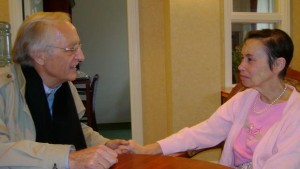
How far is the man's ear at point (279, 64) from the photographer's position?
1.48 m

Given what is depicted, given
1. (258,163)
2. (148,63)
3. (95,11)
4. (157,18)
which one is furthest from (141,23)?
(95,11)

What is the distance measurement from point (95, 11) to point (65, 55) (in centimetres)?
447

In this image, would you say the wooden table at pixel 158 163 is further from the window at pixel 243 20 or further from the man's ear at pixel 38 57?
the window at pixel 243 20

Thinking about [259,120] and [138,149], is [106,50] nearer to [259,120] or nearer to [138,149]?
[138,149]

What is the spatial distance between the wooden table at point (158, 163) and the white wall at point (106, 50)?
4.46m

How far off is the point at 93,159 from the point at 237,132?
2.45ft

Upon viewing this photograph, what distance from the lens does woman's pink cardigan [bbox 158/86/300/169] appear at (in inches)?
50.9

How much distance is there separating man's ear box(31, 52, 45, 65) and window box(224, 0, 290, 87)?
6.96 feet

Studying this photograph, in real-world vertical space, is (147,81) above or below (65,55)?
below

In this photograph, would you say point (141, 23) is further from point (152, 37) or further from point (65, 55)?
point (65, 55)

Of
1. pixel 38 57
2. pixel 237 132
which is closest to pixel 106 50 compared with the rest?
pixel 38 57

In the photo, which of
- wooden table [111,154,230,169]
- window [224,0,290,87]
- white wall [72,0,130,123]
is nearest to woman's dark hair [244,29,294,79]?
wooden table [111,154,230,169]

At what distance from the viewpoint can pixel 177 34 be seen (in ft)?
9.69

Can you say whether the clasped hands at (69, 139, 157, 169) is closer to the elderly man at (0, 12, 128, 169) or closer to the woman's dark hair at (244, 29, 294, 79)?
the elderly man at (0, 12, 128, 169)
